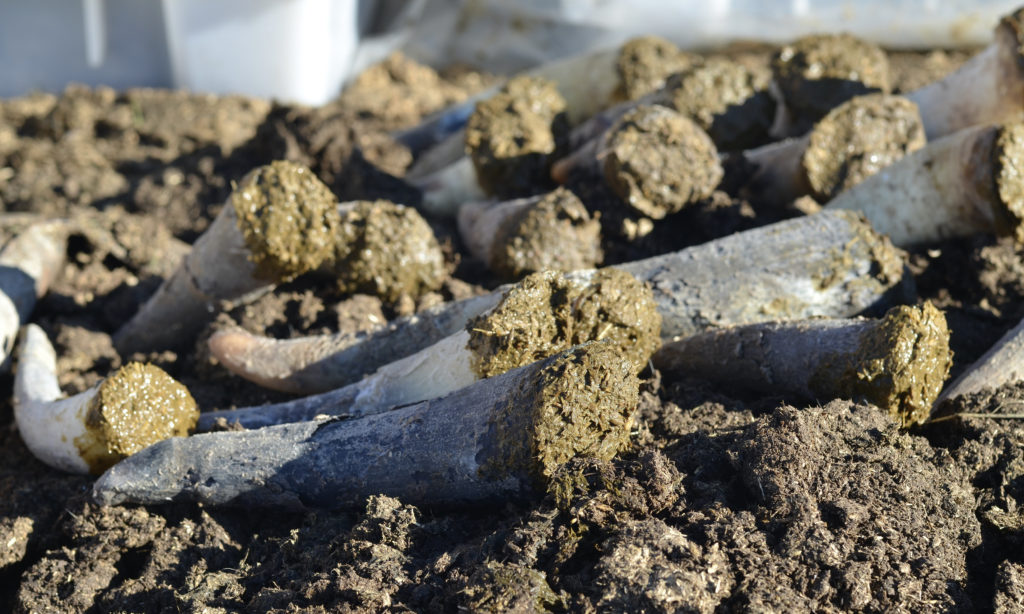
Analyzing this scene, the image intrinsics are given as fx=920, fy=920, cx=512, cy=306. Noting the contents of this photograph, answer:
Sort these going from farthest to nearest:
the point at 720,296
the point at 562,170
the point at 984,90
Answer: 1. the point at 562,170
2. the point at 984,90
3. the point at 720,296

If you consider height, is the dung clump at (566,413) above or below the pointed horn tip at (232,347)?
above

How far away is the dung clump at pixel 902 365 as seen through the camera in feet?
9.50

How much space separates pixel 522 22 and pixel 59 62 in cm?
361

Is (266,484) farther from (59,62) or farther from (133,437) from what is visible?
(59,62)

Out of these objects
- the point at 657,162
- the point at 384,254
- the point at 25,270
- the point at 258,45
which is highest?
the point at 657,162

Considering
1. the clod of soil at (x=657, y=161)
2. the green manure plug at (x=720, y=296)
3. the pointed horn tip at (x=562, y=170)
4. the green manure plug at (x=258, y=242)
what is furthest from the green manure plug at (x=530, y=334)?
the pointed horn tip at (x=562, y=170)

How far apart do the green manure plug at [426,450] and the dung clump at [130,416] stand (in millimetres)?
163

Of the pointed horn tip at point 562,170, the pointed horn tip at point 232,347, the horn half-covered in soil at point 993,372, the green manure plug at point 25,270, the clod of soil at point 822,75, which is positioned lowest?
the green manure plug at point 25,270

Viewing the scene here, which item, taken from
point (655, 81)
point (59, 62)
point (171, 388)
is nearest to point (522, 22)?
point (655, 81)

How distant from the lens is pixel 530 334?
2.96 m

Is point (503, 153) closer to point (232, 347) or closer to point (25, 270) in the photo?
point (232, 347)

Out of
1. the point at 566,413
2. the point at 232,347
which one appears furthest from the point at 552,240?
the point at 566,413

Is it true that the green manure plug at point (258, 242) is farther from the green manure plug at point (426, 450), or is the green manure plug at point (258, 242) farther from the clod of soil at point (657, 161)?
the clod of soil at point (657, 161)

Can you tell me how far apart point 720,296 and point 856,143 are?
1.24 meters
